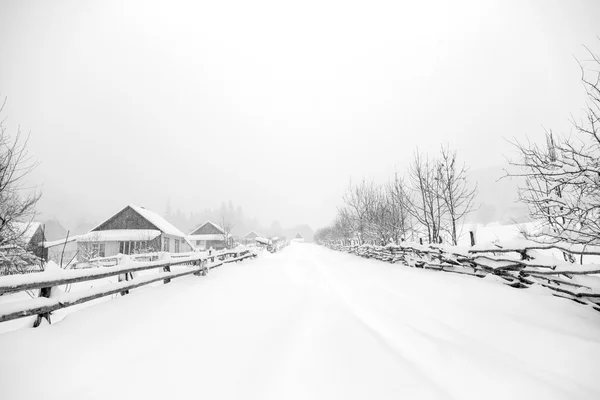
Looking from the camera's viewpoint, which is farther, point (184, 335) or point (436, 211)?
point (436, 211)

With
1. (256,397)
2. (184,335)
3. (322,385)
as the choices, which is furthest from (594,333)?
(184,335)

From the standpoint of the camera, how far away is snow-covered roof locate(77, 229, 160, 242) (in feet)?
88.3

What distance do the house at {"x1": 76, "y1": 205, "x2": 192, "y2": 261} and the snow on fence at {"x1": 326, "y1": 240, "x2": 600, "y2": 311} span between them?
93.2 feet

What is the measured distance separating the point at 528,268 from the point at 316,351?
429 cm

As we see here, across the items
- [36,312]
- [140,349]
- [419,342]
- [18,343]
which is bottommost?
[419,342]

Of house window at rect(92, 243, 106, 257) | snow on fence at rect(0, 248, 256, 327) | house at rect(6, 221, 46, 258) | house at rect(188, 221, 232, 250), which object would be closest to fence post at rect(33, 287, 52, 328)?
snow on fence at rect(0, 248, 256, 327)

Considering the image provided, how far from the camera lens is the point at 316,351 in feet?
9.20

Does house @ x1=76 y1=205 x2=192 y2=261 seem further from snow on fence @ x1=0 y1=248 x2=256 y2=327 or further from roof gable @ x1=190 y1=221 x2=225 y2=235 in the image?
snow on fence @ x1=0 y1=248 x2=256 y2=327

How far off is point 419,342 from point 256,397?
2020 mm

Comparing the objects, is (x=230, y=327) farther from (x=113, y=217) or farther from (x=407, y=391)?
(x=113, y=217)

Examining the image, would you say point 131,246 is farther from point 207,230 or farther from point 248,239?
point 248,239

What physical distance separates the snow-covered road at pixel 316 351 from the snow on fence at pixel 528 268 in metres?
0.27

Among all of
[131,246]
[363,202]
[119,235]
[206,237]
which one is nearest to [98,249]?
[119,235]

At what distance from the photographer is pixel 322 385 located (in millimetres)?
2205
